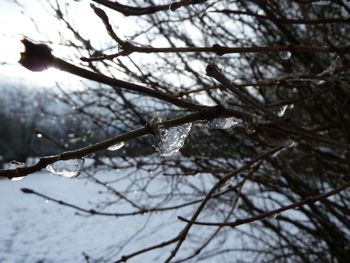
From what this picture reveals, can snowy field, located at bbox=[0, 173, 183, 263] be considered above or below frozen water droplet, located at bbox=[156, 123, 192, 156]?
above

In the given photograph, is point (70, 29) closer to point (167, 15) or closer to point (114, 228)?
point (167, 15)

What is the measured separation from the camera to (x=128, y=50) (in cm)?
86

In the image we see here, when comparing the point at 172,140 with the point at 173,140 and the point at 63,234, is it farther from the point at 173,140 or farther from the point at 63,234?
the point at 63,234

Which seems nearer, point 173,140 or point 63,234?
point 173,140

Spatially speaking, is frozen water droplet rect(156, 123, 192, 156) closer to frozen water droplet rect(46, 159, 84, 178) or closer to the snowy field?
frozen water droplet rect(46, 159, 84, 178)

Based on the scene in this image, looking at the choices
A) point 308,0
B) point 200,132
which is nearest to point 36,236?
point 200,132

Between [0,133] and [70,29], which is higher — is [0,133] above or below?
above

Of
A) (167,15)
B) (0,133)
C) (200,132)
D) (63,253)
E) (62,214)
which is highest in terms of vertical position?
(0,133)

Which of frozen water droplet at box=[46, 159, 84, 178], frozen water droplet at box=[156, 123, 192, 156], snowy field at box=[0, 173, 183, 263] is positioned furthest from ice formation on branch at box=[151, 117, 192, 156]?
snowy field at box=[0, 173, 183, 263]

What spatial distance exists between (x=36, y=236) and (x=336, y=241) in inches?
433

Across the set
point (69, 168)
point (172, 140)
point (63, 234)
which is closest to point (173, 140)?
point (172, 140)

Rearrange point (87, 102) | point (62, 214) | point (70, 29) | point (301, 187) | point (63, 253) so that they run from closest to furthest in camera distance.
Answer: point (70, 29) → point (301, 187) → point (87, 102) → point (63, 253) → point (62, 214)

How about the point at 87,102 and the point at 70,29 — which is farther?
the point at 87,102

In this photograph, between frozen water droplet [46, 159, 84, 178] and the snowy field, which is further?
the snowy field
